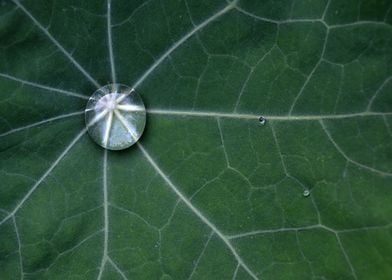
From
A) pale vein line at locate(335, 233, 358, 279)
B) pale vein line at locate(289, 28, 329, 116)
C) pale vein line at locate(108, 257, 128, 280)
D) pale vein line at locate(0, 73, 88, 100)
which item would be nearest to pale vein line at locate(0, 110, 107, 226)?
pale vein line at locate(0, 73, 88, 100)

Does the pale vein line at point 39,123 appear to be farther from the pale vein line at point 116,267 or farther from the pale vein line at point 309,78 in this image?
the pale vein line at point 309,78

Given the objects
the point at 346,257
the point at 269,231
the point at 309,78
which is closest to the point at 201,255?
the point at 269,231

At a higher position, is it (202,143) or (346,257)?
(202,143)

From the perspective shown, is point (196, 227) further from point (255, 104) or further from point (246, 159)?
point (255, 104)

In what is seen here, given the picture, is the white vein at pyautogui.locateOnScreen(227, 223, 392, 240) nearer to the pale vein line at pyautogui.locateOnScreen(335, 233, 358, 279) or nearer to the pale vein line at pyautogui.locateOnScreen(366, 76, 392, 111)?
the pale vein line at pyautogui.locateOnScreen(335, 233, 358, 279)

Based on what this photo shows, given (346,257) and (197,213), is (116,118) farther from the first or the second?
(346,257)

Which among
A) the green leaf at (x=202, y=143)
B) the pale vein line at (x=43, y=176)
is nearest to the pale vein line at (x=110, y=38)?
the green leaf at (x=202, y=143)

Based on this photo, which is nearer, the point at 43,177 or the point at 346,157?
the point at 346,157
